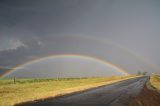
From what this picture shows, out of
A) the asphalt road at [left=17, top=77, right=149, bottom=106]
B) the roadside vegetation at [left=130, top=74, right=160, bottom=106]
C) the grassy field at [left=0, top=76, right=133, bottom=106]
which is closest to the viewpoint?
the asphalt road at [left=17, top=77, right=149, bottom=106]

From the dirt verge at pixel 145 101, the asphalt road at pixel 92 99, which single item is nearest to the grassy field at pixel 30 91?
the asphalt road at pixel 92 99

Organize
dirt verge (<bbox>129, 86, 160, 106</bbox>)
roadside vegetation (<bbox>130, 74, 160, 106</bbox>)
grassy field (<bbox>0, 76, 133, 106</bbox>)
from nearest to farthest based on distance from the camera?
dirt verge (<bbox>129, 86, 160, 106</bbox>), roadside vegetation (<bbox>130, 74, 160, 106</bbox>), grassy field (<bbox>0, 76, 133, 106</bbox>)

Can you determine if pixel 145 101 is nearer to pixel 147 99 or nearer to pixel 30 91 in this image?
pixel 147 99

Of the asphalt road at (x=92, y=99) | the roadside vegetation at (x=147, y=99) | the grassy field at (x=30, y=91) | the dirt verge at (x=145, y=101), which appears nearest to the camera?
the asphalt road at (x=92, y=99)

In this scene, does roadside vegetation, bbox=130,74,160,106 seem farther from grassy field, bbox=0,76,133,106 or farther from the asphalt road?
grassy field, bbox=0,76,133,106

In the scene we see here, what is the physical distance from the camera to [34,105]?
18.6m

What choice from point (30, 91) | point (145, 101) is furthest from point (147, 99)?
point (30, 91)

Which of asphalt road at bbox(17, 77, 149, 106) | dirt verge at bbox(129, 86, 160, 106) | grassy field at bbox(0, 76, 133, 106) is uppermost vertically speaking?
grassy field at bbox(0, 76, 133, 106)

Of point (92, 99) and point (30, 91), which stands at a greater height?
point (30, 91)

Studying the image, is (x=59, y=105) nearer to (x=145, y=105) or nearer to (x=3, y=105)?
(x=3, y=105)

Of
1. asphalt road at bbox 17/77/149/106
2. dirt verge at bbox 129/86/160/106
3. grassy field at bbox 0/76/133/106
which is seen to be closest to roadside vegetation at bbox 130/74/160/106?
dirt verge at bbox 129/86/160/106

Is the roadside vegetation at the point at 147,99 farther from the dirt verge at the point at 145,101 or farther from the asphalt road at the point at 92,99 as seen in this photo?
the asphalt road at the point at 92,99

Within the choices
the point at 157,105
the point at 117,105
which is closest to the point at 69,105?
the point at 117,105

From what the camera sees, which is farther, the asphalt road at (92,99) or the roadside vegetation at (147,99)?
the roadside vegetation at (147,99)
